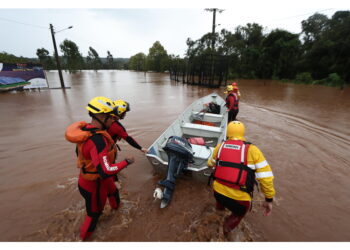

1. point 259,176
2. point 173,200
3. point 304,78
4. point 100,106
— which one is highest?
point 304,78

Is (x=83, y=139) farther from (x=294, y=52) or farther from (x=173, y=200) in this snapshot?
(x=294, y=52)

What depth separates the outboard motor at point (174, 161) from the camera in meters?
2.68

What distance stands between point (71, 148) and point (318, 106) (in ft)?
42.6

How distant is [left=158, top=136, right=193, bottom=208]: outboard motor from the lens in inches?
106

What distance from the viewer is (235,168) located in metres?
1.76

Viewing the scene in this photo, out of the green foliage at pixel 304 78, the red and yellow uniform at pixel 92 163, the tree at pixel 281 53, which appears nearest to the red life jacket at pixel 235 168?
the red and yellow uniform at pixel 92 163

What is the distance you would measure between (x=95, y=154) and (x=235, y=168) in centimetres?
153

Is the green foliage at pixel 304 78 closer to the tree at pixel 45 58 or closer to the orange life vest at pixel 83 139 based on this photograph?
the orange life vest at pixel 83 139

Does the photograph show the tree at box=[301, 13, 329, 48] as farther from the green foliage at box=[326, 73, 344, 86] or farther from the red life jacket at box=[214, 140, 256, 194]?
the red life jacket at box=[214, 140, 256, 194]

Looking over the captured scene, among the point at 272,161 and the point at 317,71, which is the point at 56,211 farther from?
the point at 317,71

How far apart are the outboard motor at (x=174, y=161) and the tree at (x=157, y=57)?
153 feet

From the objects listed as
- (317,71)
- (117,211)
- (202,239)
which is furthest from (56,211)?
(317,71)

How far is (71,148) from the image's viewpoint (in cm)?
471

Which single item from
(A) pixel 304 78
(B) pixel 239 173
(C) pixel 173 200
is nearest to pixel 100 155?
(B) pixel 239 173
